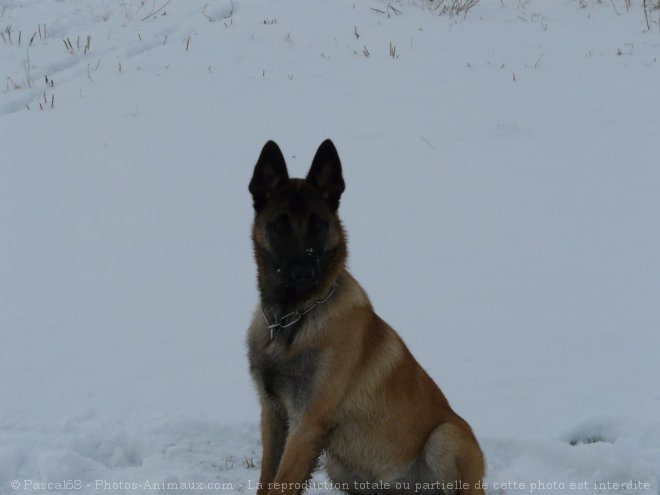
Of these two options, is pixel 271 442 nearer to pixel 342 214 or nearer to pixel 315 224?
pixel 315 224

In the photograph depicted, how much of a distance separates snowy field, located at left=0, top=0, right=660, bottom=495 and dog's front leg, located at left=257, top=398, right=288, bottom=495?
41cm

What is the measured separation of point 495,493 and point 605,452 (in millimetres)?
598

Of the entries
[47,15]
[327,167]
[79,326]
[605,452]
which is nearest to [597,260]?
[605,452]

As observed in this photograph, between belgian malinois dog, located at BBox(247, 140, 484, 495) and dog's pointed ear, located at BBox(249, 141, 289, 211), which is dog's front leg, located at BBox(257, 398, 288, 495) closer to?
belgian malinois dog, located at BBox(247, 140, 484, 495)

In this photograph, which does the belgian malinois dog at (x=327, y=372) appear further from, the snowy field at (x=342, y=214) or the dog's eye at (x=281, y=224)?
the snowy field at (x=342, y=214)

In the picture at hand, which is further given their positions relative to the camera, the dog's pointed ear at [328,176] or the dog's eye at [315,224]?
the dog's pointed ear at [328,176]

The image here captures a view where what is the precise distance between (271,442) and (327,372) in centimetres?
53

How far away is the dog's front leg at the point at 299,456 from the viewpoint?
355 centimetres

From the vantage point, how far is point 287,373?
143 inches

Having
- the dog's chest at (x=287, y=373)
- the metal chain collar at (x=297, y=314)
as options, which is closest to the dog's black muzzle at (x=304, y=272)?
the metal chain collar at (x=297, y=314)

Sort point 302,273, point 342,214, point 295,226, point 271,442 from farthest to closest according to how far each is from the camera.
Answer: point 342,214 → point 271,442 → point 295,226 → point 302,273

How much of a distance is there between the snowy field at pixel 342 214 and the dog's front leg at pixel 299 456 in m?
0.73

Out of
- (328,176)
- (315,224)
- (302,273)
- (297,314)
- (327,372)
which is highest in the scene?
(328,176)

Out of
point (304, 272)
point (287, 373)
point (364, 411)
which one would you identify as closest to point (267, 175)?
point (304, 272)
